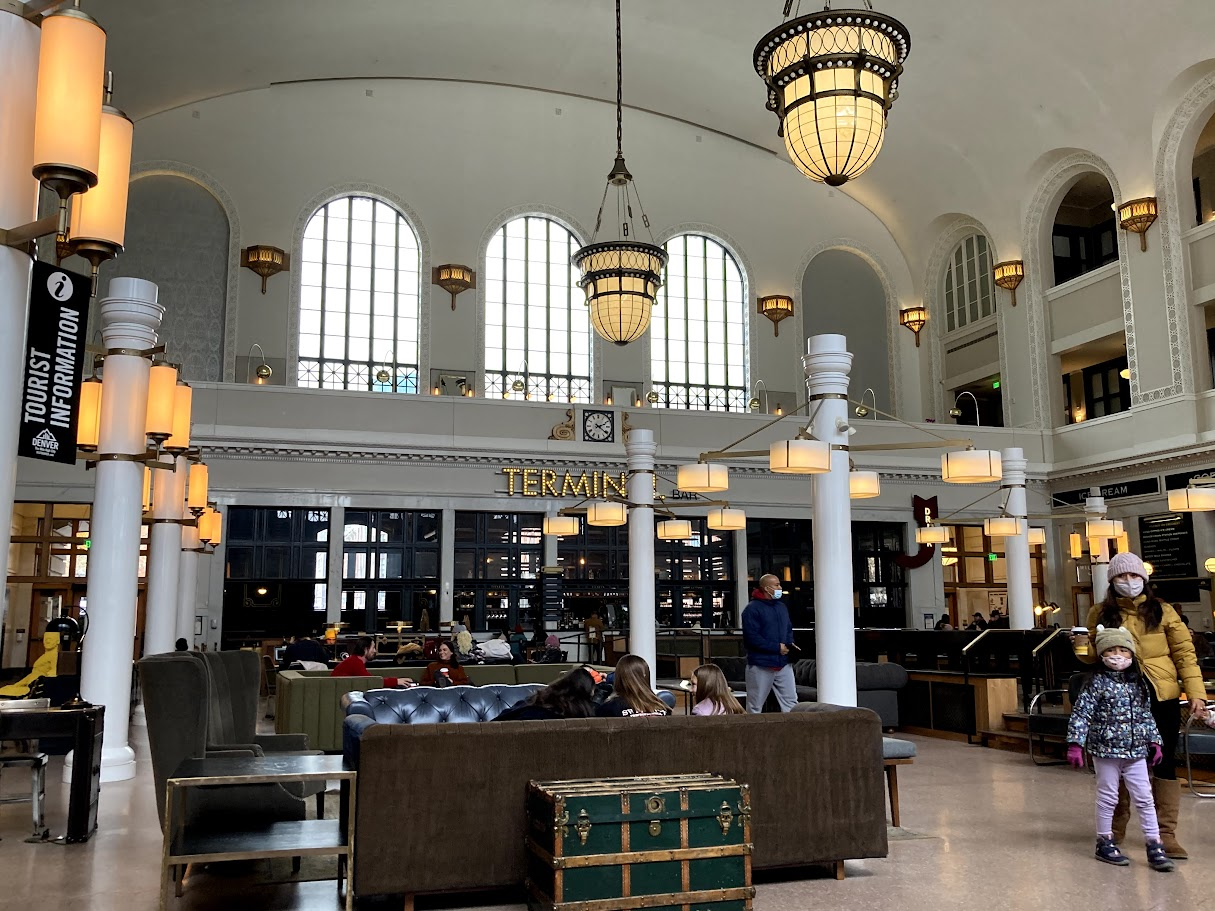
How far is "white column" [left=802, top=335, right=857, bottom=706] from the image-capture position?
6.62 metres

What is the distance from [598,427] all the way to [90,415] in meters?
10.3

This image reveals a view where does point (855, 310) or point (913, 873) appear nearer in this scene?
point (913, 873)

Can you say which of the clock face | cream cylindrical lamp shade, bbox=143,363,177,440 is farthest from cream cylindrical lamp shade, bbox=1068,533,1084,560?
cream cylindrical lamp shade, bbox=143,363,177,440

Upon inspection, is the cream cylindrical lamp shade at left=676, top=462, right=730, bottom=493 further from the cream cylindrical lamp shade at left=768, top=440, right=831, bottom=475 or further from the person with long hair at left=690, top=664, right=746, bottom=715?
the person with long hair at left=690, top=664, right=746, bottom=715

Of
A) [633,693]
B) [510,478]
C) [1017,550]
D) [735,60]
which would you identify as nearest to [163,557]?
[633,693]

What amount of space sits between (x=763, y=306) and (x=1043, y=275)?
16.2 ft

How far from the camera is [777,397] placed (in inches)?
775

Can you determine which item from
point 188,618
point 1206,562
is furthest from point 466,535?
point 1206,562

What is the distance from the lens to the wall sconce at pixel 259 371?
664 inches

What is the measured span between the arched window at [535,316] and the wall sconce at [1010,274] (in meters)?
7.43

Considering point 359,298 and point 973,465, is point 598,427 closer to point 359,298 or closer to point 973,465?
point 359,298

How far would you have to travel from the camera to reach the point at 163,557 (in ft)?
30.0

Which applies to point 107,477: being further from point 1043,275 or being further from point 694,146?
point 1043,275

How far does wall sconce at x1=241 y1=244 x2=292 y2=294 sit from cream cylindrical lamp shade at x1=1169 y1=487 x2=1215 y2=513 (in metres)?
13.7
